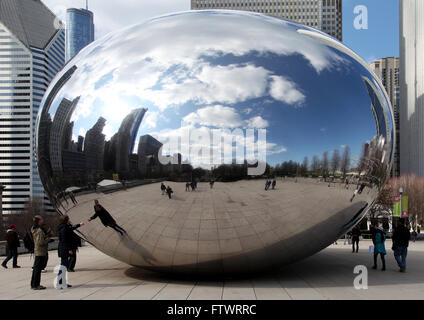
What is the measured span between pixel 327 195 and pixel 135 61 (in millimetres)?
4573

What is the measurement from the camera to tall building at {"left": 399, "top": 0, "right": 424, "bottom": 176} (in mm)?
95438

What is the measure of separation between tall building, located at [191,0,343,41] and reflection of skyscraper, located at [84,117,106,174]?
447 feet

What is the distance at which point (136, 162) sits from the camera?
25.0 ft

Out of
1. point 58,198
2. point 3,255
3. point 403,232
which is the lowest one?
point 3,255

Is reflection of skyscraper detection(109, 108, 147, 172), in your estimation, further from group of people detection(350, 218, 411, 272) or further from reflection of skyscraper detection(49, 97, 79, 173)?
group of people detection(350, 218, 411, 272)

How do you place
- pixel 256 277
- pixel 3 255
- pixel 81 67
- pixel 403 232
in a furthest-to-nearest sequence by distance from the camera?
pixel 3 255, pixel 403 232, pixel 256 277, pixel 81 67

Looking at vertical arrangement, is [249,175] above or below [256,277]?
above

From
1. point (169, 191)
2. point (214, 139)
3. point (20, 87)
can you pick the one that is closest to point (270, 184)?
point (214, 139)

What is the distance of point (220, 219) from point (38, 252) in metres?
4.31

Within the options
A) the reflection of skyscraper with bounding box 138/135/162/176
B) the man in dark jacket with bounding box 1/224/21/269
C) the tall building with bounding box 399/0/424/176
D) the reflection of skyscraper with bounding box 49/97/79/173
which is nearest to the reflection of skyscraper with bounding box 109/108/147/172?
the reflection of skyscraper with bounding box 138/135/162/176

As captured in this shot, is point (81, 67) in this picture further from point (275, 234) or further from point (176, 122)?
point (275, 234)

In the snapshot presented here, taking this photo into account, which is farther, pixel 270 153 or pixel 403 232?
pixel 403 232

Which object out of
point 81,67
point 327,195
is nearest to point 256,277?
point 327,195

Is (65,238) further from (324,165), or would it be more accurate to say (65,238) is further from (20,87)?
(20,87)
